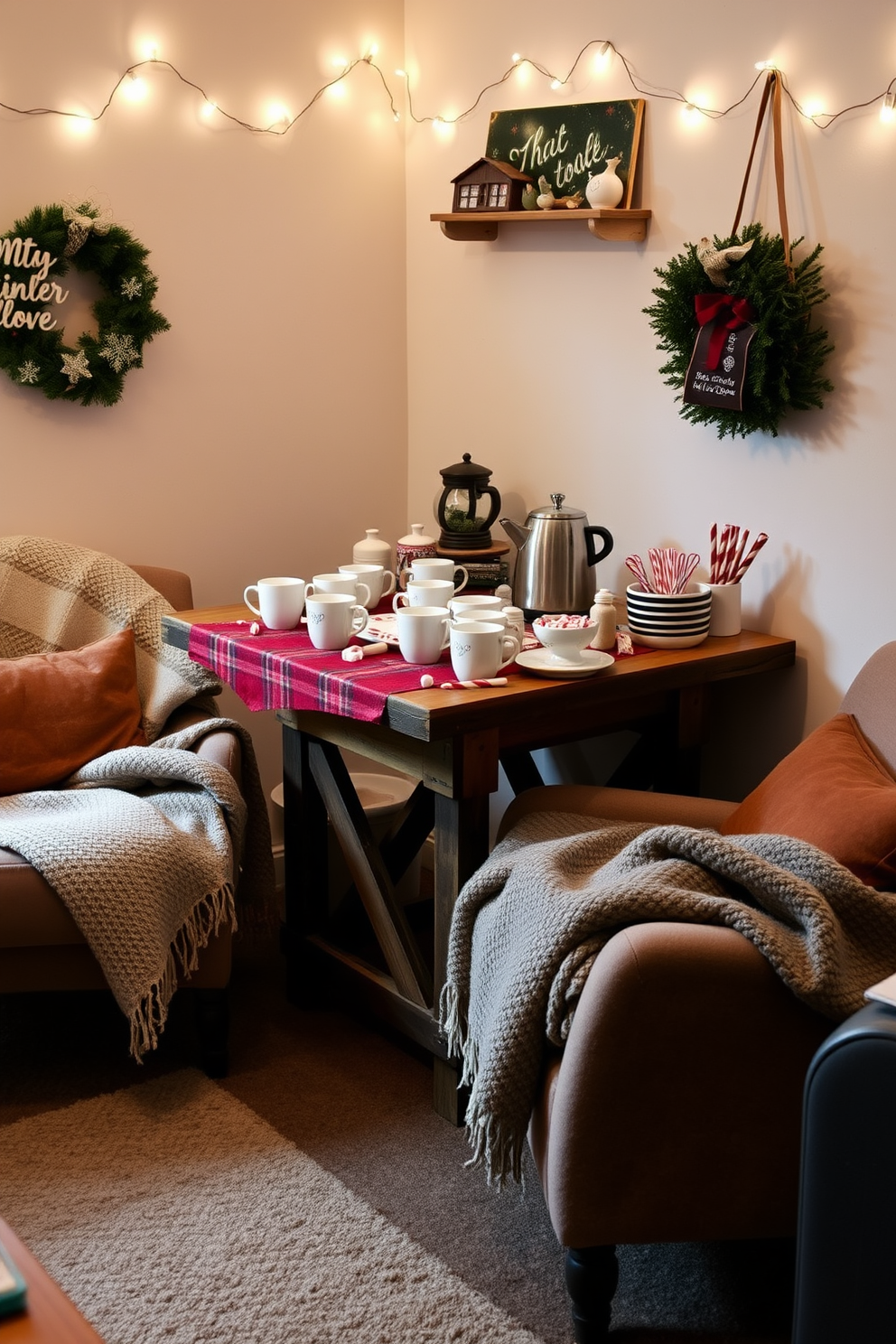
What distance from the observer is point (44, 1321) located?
1.03 m

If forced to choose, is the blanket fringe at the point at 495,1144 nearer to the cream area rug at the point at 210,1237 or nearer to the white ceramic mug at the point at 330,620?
the cream area rug at the point at 210,1237

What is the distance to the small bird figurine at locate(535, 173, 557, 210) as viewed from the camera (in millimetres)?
2543

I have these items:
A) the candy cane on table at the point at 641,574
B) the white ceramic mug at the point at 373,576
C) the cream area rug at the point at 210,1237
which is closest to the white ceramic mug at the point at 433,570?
the white ceramic mug at the point at 373,576

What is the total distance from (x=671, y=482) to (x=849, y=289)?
528mm

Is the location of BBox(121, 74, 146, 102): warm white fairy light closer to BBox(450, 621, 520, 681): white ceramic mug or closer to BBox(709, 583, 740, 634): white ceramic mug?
BBox(450, 621, 520, 681): white ceramic mug

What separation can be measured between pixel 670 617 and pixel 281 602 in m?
0.72

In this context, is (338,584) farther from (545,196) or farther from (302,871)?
(545,196)

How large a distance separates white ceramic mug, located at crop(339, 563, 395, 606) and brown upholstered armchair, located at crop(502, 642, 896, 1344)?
1.13 metres

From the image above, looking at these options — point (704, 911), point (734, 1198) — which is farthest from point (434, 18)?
point (734, 1198)

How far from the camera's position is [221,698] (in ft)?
9.70

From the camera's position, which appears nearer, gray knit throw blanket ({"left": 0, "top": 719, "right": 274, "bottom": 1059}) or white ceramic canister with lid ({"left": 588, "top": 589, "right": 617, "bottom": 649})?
gray knit throw blanket ({"left": 0, "top": 719, "right": 274, "bottom": 1059})

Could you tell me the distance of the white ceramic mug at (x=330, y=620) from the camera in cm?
214

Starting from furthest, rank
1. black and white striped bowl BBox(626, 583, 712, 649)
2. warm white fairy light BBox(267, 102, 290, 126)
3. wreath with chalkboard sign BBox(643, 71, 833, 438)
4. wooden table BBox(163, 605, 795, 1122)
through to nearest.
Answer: warm white fairy light BBox(267, 102, 290, 126)
black and white striped bowl BBox(626, 583, 712, 649)
wreath with chalkboard sign BBox(643, 71, 833, 438)
wooden table BBox(163, 605, 795, 1122)

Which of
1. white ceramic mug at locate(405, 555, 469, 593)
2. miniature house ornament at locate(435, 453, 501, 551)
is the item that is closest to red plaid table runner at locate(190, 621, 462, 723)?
white ceramic mug at locate(405, 555, 469, 593)
